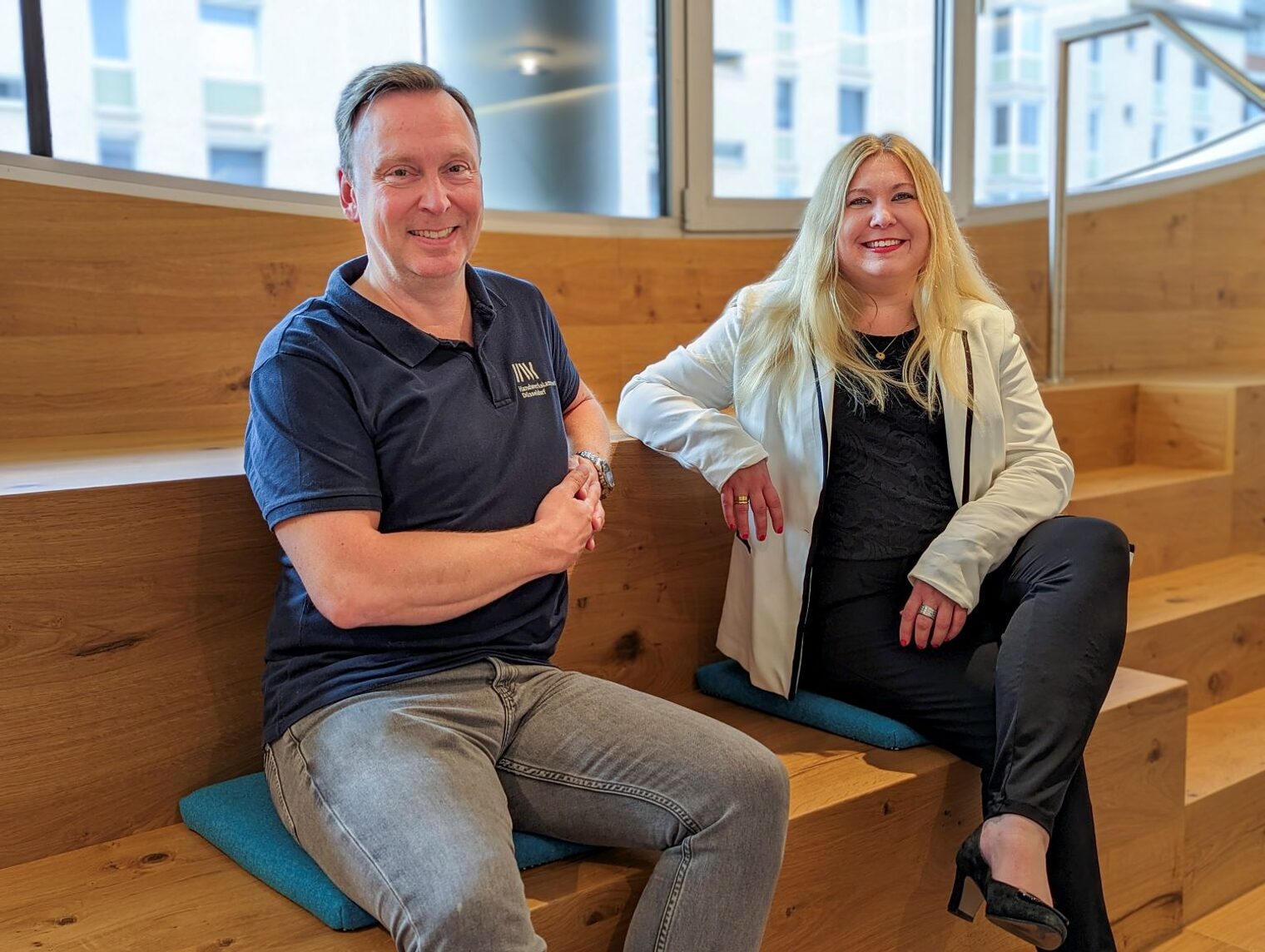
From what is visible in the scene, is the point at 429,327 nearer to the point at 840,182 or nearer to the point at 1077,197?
the point at 840,182

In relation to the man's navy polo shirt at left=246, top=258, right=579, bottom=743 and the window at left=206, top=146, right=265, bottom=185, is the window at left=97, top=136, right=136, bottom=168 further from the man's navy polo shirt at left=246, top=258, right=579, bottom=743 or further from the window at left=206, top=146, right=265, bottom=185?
the man's navy polo shirt at left=246, top=258, right=579, bottom=743

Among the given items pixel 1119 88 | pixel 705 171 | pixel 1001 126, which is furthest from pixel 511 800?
pixel 1119 88

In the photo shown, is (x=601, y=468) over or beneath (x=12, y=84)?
beneath

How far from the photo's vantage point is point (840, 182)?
207cm

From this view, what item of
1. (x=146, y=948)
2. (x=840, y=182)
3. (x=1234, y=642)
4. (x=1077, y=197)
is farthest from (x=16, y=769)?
(x=1077, y=197)

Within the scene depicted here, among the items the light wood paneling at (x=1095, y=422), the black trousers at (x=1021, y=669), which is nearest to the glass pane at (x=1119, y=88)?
the light wood paneling at (x=1095, y=422)

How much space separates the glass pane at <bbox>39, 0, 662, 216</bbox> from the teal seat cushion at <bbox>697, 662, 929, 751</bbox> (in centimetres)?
142

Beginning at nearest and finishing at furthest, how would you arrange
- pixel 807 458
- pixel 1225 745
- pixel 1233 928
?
pixel 807 458 → pixel 1233 928 → pixel 1225 745

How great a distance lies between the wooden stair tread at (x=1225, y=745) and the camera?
2396 millimetres

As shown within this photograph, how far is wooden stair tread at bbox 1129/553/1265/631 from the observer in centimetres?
267

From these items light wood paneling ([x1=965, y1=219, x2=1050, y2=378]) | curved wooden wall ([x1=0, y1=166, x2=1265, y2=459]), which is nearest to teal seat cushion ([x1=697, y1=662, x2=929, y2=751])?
curved wooden wall ([x1=0, y1=166, x2=1265, y2=459])

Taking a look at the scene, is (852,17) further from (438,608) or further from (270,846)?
(270,846)

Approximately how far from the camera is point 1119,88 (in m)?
4.70

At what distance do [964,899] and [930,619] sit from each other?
389 millimetres
